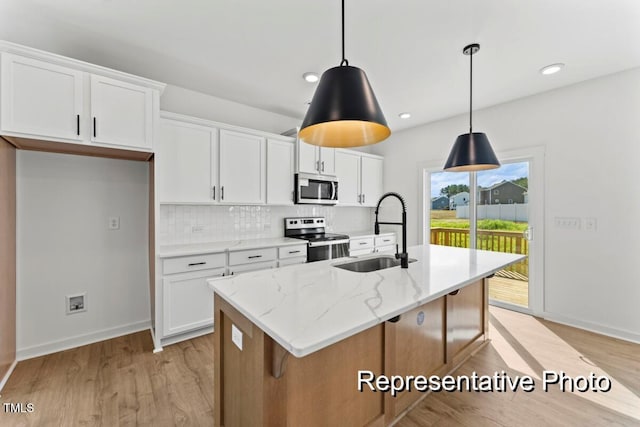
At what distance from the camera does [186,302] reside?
104 inches

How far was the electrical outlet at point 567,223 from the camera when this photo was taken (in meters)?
2.95

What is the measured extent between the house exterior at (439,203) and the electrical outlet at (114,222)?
4.12m

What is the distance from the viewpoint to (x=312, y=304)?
1.19 m

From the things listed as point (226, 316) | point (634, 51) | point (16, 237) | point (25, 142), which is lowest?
point (226, 316)

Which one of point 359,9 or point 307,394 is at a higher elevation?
point 359,9

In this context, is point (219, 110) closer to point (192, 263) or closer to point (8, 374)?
point (192, 263)

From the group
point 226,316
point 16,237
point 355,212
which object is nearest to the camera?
point 226,316

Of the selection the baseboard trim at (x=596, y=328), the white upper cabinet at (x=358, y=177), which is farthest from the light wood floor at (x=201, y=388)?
the white upper cabinet at (x=358, y=177)

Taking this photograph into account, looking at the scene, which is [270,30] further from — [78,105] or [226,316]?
[226,316]

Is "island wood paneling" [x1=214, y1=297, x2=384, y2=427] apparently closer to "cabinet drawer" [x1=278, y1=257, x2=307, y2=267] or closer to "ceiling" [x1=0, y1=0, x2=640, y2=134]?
"cabinet drawer" [x1=278, y1=257, x2=307, y2=267]

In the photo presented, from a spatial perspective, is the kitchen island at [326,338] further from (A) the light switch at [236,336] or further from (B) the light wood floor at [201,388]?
(B) the light wood floor at [201,388]

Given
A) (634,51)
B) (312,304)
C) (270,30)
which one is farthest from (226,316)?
(634,51)

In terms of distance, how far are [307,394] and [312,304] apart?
385mm

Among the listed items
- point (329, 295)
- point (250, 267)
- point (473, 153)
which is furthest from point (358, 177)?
point (329, 295)
